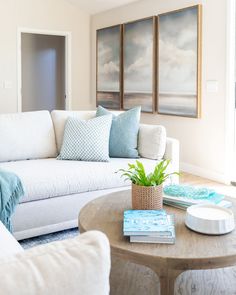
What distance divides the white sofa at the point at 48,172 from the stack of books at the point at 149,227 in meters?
0.93

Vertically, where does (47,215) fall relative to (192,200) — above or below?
below

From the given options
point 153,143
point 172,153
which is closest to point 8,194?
point 153,143

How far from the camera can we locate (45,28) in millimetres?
6355

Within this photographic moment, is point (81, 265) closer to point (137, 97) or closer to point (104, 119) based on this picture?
point (104, 119)

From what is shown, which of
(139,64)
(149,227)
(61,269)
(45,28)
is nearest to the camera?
(61,269)

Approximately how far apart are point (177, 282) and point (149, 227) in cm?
49

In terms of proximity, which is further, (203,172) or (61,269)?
(203,172)

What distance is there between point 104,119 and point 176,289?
170cm

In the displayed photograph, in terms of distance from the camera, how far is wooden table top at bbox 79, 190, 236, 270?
1485 mm

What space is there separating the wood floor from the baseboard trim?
228cm

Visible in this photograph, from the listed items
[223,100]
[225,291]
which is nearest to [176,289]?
[225,291]

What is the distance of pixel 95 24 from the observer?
6.64 meters

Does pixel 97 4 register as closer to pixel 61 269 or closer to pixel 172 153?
pixel 172 153

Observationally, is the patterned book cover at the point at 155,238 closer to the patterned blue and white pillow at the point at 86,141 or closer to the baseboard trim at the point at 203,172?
the patterned blue and white pillow at the point at 86,141
